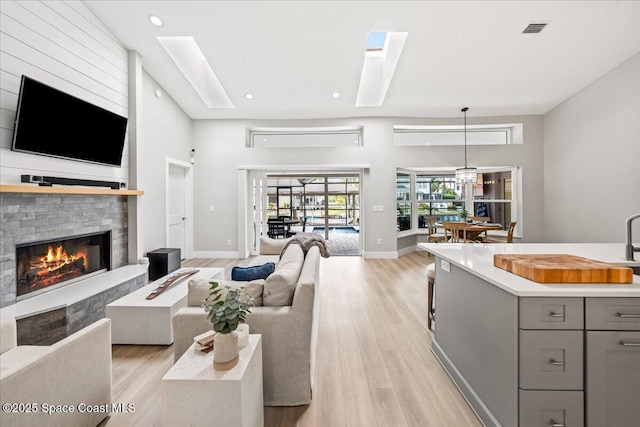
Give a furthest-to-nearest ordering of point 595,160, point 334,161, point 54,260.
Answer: point 334,161, point 595,160, point 54,260

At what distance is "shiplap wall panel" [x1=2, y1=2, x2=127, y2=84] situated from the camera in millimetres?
2592

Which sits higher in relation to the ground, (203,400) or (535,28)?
(535,28)

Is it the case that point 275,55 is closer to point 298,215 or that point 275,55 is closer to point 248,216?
point 248,216

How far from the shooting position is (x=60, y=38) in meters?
3.04

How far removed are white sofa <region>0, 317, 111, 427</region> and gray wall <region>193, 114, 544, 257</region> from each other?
4.74m

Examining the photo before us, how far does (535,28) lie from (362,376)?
4.73 meters

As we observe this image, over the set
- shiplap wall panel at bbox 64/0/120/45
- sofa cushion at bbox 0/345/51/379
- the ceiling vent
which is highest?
shiplap wall panel at bbox 64/0/120/45

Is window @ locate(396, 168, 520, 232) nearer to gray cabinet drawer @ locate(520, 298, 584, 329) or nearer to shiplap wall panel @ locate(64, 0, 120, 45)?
gray cabinet drawer @ locate(520, 298, 584, 329)

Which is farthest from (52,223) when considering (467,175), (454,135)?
(454,135)

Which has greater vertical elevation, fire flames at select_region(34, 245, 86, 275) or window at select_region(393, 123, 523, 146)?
window at select_region(393, 123, 523, 146)

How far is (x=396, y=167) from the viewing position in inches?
244

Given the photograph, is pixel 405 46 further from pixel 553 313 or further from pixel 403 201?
pixel 553 313

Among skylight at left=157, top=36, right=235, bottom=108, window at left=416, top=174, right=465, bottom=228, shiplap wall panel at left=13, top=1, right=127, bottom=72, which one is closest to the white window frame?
window at left=416, top=174, right=465, bottom=228

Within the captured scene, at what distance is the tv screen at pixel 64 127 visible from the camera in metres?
2.60
